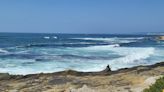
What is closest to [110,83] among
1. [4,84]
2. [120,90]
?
[120,90]

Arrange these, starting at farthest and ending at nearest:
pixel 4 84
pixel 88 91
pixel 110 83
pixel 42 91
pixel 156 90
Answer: pixel 4 84
pixel 110 83
pixel 42 91
pixel 88 91
pixel 156 90

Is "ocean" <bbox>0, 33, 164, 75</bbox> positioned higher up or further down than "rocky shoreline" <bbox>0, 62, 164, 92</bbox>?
further down

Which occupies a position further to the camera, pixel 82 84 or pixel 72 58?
pixel 72 58

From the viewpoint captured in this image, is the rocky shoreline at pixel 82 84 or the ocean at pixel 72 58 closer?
the rocky shoreline at pixel 82 84

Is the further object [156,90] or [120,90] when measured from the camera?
[120,90]

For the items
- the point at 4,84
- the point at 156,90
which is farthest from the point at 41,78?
the point at 156,90

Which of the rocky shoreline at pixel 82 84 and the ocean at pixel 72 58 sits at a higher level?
the rocky shoreline at pixel 82 84

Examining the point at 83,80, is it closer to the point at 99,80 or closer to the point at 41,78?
the point at 99,80

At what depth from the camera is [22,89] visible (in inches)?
515

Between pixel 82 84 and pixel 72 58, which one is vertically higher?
pixel 82 84

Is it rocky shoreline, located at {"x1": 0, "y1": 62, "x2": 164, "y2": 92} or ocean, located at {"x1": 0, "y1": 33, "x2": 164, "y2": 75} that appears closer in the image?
rocky shoreline, located at {"x1": 0, "y1": 62, "x2": 164, "y2": 92}

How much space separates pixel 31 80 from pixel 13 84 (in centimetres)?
71

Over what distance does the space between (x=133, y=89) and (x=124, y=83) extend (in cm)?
134

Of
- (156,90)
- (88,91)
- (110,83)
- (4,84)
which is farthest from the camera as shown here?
(4,84)
